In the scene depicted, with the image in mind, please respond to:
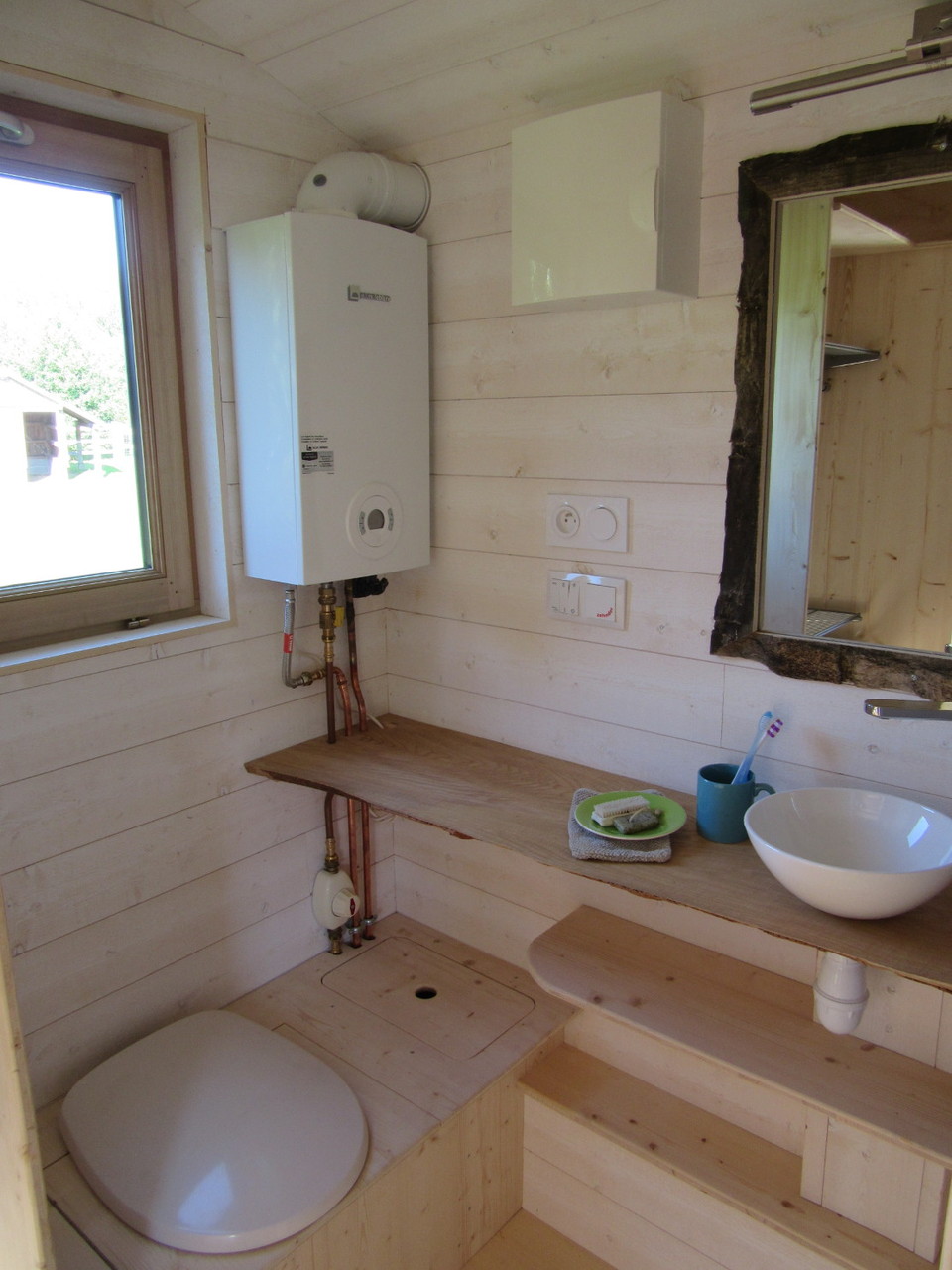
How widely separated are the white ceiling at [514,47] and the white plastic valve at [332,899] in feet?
5.35

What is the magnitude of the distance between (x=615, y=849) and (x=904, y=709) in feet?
1.60

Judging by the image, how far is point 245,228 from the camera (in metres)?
1.73

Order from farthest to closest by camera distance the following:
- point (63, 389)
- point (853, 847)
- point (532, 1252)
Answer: point (532, 1252) → point (63, 389) → point (853, 847)

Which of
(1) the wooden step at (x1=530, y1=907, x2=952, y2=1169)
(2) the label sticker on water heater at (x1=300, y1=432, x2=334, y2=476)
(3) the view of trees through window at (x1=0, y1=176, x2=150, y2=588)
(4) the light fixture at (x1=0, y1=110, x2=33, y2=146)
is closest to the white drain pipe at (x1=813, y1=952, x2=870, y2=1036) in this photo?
(1) the wooden step at (x1=530, y1=907, x2=952, y2=1169)

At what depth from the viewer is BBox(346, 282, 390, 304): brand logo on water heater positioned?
177 cm

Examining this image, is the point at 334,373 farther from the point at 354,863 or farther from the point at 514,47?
the point at 354,863

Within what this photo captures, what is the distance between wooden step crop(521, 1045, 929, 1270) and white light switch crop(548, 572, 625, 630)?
0.94 m

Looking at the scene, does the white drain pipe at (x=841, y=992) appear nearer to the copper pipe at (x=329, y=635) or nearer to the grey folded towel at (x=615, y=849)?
the grey folded towel at (x=615, y=849)

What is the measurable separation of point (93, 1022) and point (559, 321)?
63.8 inches

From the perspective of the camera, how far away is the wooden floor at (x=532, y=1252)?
187 cm

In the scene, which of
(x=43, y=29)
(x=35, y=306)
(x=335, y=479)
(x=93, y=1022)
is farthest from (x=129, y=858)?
(x=43, y=29)

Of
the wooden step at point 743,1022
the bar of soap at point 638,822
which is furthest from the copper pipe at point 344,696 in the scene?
the bar of soap at point 638,822

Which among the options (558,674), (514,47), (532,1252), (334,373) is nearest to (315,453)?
(334,373)

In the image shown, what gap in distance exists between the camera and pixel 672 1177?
69.1 inches
